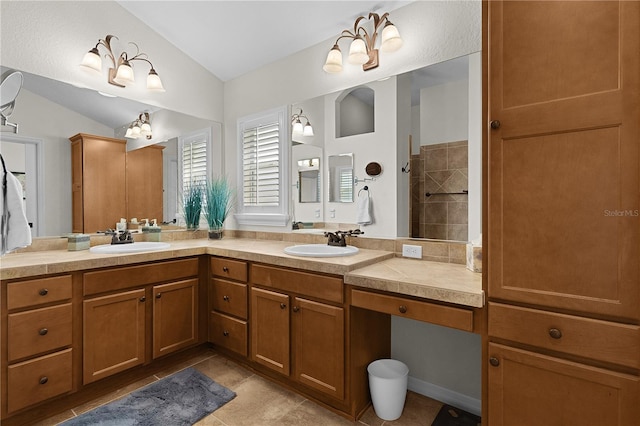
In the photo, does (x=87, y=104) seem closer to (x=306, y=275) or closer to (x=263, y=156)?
(x=263, y=156)

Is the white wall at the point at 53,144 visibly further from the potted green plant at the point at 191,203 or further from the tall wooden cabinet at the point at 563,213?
the tall wooden cabinet at the point at 563,213

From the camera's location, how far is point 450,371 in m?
2.00

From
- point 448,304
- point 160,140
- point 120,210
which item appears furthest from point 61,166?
point 448,304

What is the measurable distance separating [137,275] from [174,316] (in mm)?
442

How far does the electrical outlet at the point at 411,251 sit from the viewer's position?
6.87ft

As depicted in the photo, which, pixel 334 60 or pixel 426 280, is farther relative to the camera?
pixel 334 60

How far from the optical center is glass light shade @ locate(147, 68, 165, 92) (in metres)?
2.69

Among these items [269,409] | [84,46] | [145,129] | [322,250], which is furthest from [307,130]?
[269,409]

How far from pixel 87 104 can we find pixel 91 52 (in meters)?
0.38

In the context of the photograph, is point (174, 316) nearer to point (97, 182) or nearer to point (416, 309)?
point (97, 182)

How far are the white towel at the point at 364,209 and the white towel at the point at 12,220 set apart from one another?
77.6 inches

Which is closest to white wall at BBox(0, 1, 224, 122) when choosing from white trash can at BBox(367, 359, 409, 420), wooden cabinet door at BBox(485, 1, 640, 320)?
wooden cabinet door at BBox(485, 1, 640, 320)

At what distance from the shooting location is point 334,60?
7.68 feet

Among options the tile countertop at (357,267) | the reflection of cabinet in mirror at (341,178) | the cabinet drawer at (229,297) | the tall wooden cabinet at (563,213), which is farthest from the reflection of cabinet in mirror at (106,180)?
the tall wooden cabinet at (563,213)
